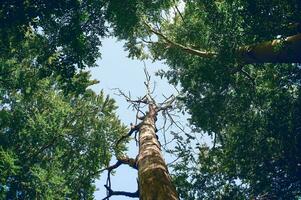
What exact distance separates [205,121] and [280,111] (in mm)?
1913

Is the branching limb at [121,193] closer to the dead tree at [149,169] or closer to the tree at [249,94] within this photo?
the dead tree at [149,169]

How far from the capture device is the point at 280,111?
25.7 feet

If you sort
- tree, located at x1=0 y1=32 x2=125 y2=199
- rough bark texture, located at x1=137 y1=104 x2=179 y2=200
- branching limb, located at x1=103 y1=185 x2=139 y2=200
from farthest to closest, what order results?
tree, located at x1=0 y1=32 x2=125 y2=199
branching limb, located at x1=103 y1=185 x2=139 y2=200
rough bark texture, located at x1=137 y1=104 x2=179 y2=200

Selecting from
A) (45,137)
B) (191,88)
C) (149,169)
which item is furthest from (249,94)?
(45,137)

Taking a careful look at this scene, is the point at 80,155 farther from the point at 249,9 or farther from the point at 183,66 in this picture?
the point at 249,9

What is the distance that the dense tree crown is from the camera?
22.4ft

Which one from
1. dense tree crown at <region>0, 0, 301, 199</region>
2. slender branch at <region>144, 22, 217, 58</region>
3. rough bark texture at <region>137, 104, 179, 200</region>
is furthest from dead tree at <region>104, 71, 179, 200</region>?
slender branch at <region>144, 22, 217, 58</region>

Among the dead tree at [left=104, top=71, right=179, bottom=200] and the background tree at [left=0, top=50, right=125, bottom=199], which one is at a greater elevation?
the background tree at [left=0, top=50, right=125, bottom=199]

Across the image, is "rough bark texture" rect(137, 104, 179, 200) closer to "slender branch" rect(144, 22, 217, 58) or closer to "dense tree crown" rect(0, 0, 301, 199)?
"dense tree crown" rect(0, 0, 301, 199)

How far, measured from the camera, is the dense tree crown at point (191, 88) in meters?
6.82

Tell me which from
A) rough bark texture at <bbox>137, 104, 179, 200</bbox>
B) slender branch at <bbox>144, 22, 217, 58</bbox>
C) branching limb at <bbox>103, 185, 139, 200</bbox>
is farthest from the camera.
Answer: slender branch at <bbox>144, 22, 217, 58</bbox>

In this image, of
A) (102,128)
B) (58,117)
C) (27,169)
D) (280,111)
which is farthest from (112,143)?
(280,111)

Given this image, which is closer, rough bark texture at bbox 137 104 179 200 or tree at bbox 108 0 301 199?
rough bark texture at bbox 137 104 179 200

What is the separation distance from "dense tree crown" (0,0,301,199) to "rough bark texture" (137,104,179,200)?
4.55ft
